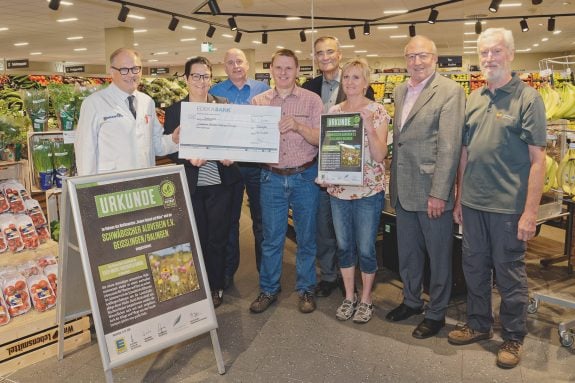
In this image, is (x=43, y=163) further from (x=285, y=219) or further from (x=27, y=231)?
(x=285, y=219)

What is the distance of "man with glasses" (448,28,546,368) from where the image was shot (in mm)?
2615

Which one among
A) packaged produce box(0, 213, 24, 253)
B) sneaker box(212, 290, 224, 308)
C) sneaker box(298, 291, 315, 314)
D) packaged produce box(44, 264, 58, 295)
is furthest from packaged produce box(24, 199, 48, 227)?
sneaker box(298, 291, 315, 314)

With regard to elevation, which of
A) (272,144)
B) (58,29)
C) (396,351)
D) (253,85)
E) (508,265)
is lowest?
(396,351)

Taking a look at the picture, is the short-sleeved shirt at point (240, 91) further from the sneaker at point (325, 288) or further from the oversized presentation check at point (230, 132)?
the sneaker at point (325, 288)

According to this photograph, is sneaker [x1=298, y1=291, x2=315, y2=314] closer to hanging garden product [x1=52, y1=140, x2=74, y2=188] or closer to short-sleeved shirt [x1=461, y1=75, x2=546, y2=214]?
short-sleeved shirt [x1=461, y1=75, x2=546, y2=214]

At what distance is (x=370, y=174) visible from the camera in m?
3.09

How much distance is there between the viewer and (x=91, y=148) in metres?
2.85

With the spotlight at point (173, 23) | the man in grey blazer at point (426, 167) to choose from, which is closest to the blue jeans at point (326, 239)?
the man in grey blazer at point (426, 167)

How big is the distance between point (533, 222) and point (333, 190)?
46.4 inches

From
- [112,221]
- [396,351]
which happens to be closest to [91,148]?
[112,221]

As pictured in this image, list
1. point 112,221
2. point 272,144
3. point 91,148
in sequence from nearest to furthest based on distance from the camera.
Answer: point 112,221
point 91,148
point 272,144

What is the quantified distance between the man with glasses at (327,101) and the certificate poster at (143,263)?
4.12ft

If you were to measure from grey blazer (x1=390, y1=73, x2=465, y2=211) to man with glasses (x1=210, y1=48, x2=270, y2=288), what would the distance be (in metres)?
1.22

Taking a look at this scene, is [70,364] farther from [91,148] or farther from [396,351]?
[396,351]
